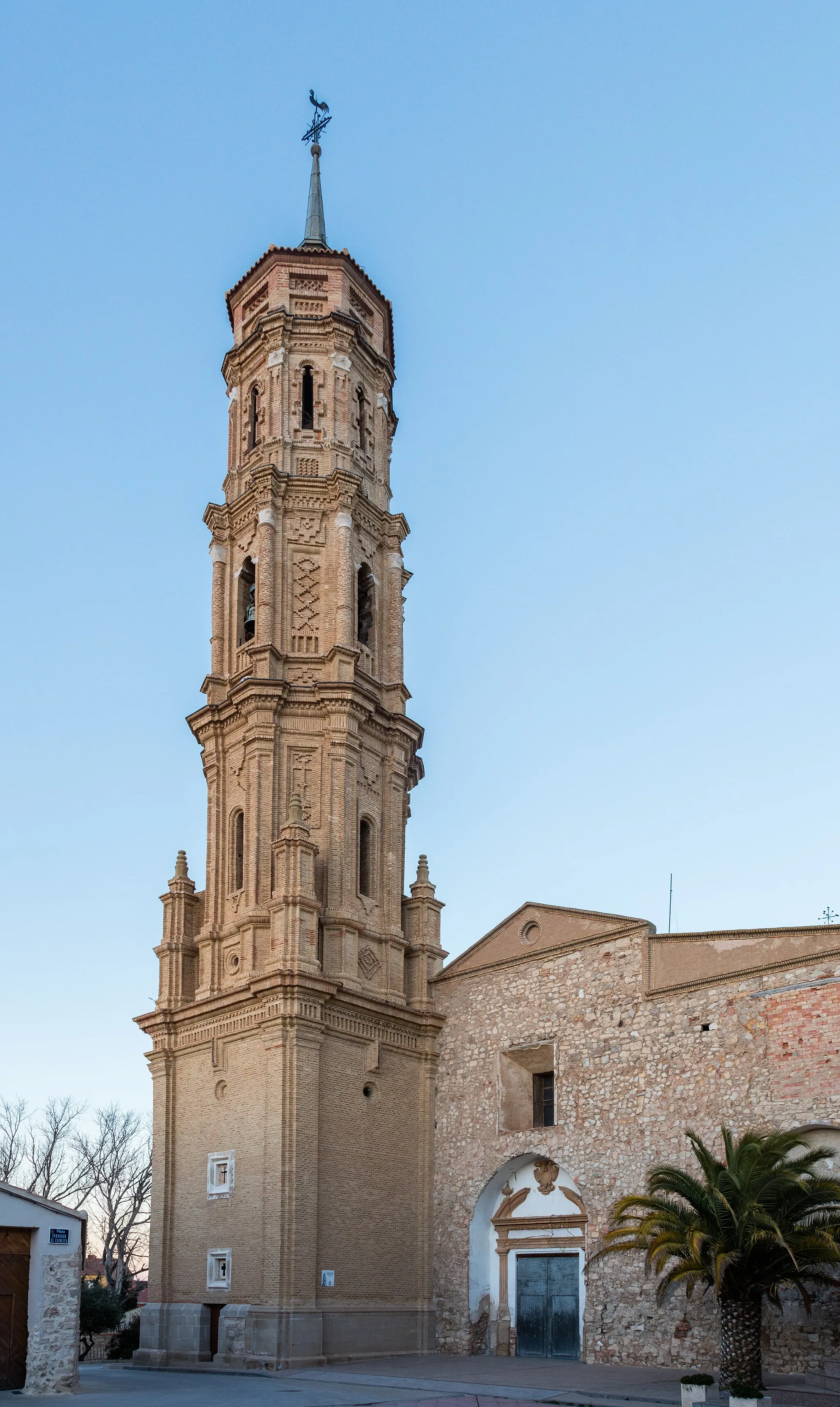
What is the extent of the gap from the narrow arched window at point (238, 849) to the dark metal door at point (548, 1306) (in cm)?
984

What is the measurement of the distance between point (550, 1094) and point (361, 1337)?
609 cm

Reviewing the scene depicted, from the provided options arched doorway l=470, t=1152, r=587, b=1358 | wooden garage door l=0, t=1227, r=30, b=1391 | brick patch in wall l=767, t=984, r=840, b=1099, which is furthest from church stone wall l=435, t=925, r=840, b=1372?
wooden garage door l=0, t=1227, r=30, b=1391

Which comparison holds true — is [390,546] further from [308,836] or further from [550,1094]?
[550,1094]

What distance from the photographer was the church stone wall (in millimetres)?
22875

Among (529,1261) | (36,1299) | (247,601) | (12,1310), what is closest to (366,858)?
(247,601)

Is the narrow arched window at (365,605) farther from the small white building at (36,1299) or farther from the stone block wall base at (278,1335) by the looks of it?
the small white building at (36,1299)

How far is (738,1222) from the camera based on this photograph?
1869 centimetres

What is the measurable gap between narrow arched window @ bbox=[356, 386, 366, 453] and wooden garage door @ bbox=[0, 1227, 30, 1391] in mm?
21192

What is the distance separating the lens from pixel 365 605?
32.9 meters

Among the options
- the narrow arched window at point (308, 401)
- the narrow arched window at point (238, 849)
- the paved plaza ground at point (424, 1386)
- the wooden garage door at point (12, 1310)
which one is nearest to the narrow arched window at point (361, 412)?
the narrow arched window at point (308, 401)

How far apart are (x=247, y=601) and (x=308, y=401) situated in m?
5.49

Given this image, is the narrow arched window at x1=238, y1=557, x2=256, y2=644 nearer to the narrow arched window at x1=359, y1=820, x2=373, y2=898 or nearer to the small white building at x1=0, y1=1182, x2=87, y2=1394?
the narrow arched window at x1=359, y1=820, x2=373, y2=898

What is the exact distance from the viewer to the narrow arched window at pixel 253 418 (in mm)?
33844

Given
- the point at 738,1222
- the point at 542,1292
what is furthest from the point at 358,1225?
the point at 738,1222
